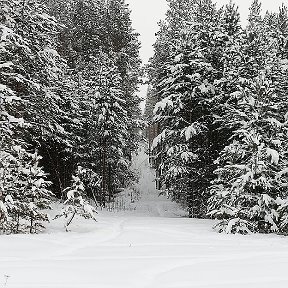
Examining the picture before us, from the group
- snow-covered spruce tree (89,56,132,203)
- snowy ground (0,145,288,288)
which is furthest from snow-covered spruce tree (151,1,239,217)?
snowy ground (0,145,288,288)

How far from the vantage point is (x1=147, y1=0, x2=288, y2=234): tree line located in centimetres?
1319

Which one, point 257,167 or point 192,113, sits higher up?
point 192,113

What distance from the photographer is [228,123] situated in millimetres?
15570

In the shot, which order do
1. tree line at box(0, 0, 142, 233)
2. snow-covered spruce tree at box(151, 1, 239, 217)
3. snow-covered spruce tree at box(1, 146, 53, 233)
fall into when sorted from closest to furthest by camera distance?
snow-covered spruce tree at box(1, 146, 53, 233) → tree line at box(0, 0, 142, 233) → snow-covered spruce tree at box(151, 1, 239, 217)

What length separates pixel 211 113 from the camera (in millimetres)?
19484

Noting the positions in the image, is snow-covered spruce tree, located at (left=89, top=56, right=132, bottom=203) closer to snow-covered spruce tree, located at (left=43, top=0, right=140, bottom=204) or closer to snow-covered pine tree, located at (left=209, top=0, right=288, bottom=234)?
snow-covered spruce tree, located at (left=43, top=0, right=140, bottom=204)

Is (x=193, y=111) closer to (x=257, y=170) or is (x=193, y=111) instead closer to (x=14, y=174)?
(x=257, y=170)

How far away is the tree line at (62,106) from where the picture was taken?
41.3ft

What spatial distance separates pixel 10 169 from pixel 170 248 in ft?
20.0

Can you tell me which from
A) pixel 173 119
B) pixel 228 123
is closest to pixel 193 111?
pixel 173 119

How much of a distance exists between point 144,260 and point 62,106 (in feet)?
56.7

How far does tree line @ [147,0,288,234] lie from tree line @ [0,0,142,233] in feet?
18.0

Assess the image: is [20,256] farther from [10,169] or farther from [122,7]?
[122,7]

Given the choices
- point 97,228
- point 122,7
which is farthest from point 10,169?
point 122,7
